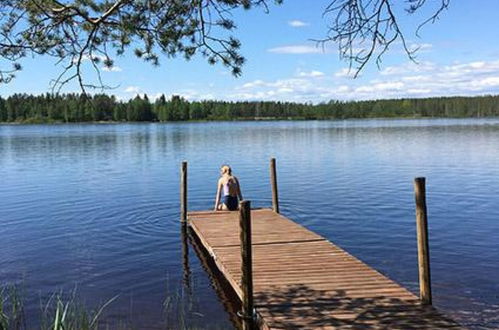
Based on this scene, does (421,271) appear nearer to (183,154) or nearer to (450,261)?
(450,261)

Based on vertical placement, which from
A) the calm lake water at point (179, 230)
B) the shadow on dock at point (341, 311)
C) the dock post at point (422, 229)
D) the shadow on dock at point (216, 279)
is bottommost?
the shadow on dock at point (216, 279)

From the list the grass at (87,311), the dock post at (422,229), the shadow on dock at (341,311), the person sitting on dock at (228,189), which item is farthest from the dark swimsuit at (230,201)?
the dock post at (422,229)

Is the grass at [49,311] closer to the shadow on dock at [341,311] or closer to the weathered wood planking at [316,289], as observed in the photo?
the weathered wood planking at [316,289]

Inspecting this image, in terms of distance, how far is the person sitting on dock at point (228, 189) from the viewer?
56.5 ft

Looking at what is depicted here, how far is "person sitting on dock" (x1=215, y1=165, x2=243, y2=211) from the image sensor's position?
17.2 metres

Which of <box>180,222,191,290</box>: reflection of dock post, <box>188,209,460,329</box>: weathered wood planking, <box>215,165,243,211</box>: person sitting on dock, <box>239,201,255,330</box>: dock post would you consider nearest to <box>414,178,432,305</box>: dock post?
<box>188,209,460,329</box>: weathered wood planking

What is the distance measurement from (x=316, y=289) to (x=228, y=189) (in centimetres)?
890

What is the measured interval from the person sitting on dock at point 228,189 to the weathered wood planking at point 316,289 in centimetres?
390

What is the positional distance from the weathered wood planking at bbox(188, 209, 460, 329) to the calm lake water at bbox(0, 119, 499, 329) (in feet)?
4.09

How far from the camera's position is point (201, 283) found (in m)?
12.7

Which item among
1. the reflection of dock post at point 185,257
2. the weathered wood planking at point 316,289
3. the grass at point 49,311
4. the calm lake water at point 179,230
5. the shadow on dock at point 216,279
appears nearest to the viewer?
the weathered wood planking at point 316,289

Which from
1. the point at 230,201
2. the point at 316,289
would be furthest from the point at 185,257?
the point at 316,289

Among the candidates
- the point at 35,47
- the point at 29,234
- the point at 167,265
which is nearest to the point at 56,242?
the point at 29,234

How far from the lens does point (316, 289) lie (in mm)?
8953
